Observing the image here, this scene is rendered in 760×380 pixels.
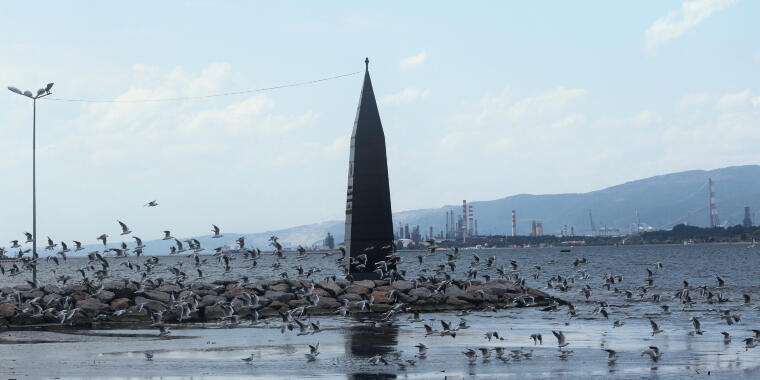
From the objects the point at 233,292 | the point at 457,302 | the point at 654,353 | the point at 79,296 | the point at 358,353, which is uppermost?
the point at 79,296

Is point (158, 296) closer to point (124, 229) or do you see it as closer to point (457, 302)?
point (124, 229)

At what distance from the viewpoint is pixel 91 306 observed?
39.8 meters

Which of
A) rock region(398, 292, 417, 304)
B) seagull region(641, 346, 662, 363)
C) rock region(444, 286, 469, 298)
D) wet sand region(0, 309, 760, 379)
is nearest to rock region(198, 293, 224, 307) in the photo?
wet sand region(0, 309, 760, 379)

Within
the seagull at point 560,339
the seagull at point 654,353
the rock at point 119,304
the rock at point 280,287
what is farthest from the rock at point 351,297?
the seagull at point 654,353

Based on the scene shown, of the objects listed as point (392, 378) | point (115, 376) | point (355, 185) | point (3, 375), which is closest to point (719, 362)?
point (392, 378)

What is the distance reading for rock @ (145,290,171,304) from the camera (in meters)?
41.6

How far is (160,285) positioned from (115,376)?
2448 centimetres

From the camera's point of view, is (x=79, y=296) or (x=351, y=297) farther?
(x=351, y=297)

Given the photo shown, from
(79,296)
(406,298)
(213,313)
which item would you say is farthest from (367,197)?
(79,296)

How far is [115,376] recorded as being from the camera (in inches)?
912

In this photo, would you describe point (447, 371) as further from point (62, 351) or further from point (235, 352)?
point (62, 351)

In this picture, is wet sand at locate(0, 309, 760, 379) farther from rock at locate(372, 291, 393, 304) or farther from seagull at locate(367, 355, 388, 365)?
rock at locate(372, 291, 393, 304)

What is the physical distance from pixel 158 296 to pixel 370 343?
15.0 metres

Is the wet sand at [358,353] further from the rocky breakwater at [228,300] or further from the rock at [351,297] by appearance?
the rock at [351,297]
